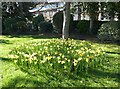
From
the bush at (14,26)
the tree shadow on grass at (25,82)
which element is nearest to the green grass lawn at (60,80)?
the tree shadow on grass at (25,82)

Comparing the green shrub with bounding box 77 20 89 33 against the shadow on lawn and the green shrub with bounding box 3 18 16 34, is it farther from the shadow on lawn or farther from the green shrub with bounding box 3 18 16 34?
the shadow on lawn

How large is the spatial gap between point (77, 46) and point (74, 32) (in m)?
10.6

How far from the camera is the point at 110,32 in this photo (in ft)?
41.3

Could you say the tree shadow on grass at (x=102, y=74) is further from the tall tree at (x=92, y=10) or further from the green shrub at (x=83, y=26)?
the green shrub at (x=83, y=26)

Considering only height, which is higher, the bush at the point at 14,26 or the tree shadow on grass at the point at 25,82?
the tree shadow on grass at the point at 25,82

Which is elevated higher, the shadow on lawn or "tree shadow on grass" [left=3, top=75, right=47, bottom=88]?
"tree shadow on grass" [left=3, top=75, right=47, bottom=88]

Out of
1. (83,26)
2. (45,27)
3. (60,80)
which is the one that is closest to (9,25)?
(45,27)

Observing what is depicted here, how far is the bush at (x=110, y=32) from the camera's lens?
1234 centimetres

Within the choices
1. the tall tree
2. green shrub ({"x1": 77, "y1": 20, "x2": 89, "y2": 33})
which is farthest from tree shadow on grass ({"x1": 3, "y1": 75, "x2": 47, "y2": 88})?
green shrub ({"x1": 77, "y1": 20, "x2": 89, "y2": 33})

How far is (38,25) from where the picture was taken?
20328mm

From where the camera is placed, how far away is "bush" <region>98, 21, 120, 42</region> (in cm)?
1234

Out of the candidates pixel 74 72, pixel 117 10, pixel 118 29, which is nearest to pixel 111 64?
pixel 74 72

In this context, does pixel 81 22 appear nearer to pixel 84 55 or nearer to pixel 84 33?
pixel 84 33

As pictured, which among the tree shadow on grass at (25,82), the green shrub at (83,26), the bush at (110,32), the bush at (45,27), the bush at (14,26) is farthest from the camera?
the bush at (14,26)
